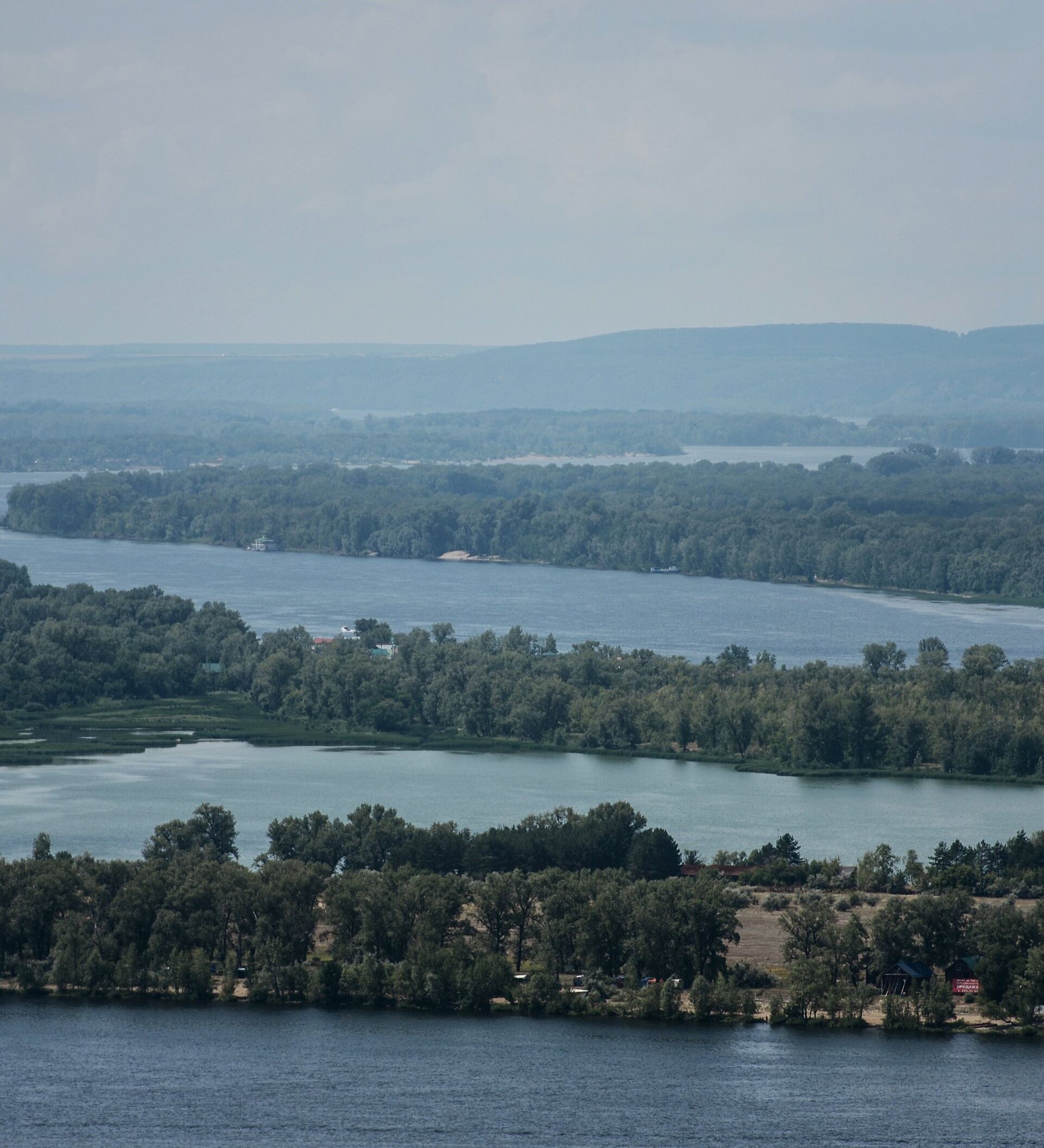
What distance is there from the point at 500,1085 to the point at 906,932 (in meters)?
4.18

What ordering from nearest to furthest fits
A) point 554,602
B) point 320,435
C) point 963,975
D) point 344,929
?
1. point 963,975
2. point 344,929
3. point 554,602
4. point 320,435

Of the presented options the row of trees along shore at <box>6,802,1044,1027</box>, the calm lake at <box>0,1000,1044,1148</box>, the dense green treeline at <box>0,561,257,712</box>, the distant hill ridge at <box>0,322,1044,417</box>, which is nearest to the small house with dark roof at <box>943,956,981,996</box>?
the row of trees along shore at <box>6,802,1044,1027</box>

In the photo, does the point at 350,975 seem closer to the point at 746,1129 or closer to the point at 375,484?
the point at 746,1129

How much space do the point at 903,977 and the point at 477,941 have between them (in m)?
3.65

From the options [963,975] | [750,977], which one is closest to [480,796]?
[750,977]

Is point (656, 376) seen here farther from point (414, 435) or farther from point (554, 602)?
point (554, 602)

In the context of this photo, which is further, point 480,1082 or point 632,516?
point 632,516

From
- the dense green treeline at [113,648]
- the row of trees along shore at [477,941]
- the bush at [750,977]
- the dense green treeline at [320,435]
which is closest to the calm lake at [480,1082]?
the row of trees along shore at [477,941]

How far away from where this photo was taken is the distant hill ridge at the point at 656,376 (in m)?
170

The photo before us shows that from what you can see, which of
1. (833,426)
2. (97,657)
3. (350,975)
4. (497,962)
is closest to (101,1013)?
(350,975)

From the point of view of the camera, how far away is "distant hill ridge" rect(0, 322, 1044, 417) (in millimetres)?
170125

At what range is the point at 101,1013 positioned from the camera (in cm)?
1912

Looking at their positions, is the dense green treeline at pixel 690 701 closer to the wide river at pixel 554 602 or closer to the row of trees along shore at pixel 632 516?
the wide river at pixel 554 602

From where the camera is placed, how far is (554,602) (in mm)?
50688
